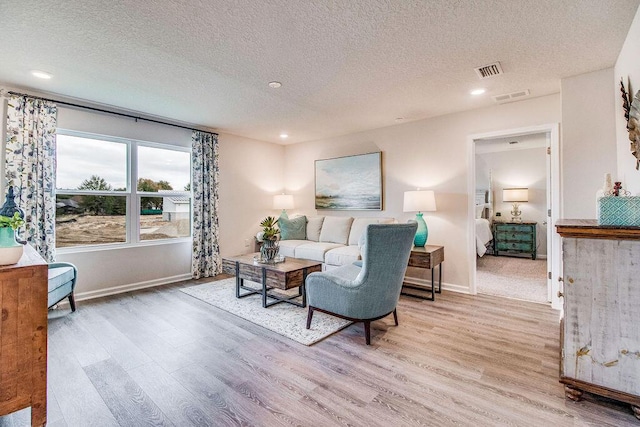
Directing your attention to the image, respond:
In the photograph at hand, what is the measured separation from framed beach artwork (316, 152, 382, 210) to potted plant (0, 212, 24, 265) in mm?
4189

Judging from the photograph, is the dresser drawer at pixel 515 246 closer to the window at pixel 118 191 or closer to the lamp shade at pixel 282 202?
the lamp shade at pixel 282 202

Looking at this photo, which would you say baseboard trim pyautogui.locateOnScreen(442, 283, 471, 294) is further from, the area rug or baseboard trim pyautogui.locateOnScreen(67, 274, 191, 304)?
baseboard trim pyautogui.locateOnScreen(67, 274, 191, 304)

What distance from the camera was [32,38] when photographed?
7.43 ft

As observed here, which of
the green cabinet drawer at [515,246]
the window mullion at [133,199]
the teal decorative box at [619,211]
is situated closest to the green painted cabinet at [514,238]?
the green cabinet drawer at [515,246]

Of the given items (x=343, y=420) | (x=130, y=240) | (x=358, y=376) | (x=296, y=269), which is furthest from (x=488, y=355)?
(x=130, y=240)

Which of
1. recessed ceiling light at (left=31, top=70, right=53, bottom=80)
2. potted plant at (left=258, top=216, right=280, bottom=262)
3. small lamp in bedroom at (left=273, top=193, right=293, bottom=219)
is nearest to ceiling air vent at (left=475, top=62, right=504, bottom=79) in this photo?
potted plant at (left=258, top=216, right=280, bottom=262)

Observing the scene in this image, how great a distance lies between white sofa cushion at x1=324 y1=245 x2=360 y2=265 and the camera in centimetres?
417

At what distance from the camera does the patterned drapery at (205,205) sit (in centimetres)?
475

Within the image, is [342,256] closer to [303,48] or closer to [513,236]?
[303,48]

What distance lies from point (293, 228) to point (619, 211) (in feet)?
14.1

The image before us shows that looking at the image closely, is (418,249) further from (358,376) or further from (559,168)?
(358,376)

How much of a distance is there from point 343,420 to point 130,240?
387cm

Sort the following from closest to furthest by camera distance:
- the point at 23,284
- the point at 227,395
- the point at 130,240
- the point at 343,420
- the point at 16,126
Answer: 1. the point at 23,284
2. the point at 343,420
3. the point at 227,395
4. the point at 16,126
5. the point at 130,240

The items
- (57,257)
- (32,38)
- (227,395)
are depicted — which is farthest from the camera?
(57,257)
